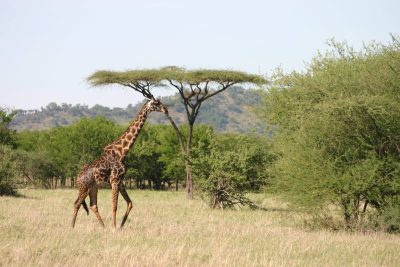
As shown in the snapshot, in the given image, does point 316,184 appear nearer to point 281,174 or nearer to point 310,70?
point 281,174

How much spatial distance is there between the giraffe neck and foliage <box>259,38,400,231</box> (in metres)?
4.17

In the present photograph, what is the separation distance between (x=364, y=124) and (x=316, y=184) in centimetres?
196

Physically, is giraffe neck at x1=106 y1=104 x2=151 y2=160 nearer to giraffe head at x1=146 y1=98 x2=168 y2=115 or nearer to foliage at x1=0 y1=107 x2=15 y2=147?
giraffe head at x1=146 y1=98 x2=168 y2=115

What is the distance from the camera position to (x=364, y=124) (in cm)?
1521

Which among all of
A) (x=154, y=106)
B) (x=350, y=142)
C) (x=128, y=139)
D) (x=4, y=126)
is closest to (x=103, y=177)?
(x=128, y=139)

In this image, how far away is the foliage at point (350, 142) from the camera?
1477cm

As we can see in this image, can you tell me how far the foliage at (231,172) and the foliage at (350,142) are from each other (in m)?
8.23

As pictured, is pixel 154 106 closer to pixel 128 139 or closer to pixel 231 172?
pixel 128 139

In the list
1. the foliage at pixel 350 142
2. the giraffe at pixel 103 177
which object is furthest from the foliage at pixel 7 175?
the foliage at pixel 350 142

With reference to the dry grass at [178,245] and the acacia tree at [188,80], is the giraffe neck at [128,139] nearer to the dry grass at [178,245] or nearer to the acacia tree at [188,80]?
the dry grass at [178,245]

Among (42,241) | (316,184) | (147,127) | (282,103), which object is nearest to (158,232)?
(42,241)

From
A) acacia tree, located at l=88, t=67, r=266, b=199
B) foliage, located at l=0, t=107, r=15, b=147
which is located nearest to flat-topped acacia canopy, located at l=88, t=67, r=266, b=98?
acacia tree, located at l=88, t=67, r=266, b=199

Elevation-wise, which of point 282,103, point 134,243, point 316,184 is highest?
point 282,103

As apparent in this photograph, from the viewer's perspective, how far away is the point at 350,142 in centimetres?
1552
